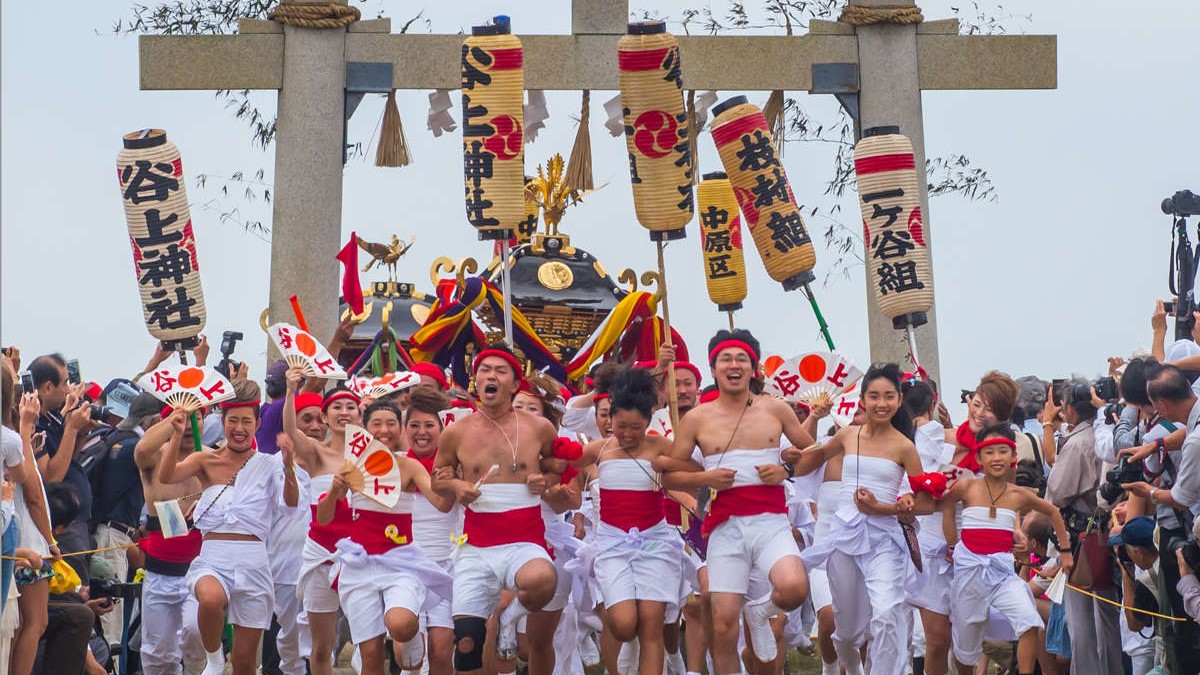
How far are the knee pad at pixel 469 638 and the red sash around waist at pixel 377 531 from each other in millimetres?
700

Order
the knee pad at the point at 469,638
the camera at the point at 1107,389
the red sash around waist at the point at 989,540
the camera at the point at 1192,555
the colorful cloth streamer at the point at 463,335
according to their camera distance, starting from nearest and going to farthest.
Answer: the camera at the point at 1192,555, the knee pad at the point at 469,638, the red sash around waist at the point at 989,540, the camera at the point at 1107,389, the colorful cloth streamer at the point at 463,335

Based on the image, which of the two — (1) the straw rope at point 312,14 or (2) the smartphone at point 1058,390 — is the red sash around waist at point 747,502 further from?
(1) the straw rope at point 312,14

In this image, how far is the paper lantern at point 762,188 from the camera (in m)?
13.2

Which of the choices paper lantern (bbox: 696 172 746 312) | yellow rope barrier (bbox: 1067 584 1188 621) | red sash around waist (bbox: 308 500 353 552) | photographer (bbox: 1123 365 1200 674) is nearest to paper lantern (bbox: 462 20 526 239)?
Result: paper lantern (bbox: 696 172 746 312)

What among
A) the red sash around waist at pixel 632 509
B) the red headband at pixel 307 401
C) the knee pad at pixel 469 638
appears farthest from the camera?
the red headband at pixel 307 401

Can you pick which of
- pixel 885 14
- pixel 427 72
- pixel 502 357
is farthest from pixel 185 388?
pixel 885 14

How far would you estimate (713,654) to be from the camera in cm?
974

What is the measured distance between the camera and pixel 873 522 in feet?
33.3

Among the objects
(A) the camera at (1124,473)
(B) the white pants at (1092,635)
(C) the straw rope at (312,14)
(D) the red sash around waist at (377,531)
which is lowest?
(B) the white pants at (1092,635)

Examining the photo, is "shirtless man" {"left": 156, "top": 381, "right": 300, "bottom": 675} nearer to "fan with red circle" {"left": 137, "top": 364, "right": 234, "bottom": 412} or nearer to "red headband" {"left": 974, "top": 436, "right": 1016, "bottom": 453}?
"fan with red circle" {"left": 137, "top": 364, "right": 234, "bottom": 412}

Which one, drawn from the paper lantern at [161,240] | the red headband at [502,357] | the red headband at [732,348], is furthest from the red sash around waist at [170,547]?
the red headband at [732,348]

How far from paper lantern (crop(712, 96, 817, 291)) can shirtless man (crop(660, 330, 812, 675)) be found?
3435 millimetres

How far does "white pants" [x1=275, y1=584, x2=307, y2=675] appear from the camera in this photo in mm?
10930

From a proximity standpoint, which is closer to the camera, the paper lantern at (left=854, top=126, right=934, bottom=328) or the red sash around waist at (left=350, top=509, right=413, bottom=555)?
the red sash around waist at (left=350, top=509, right=413, bottom=555)
